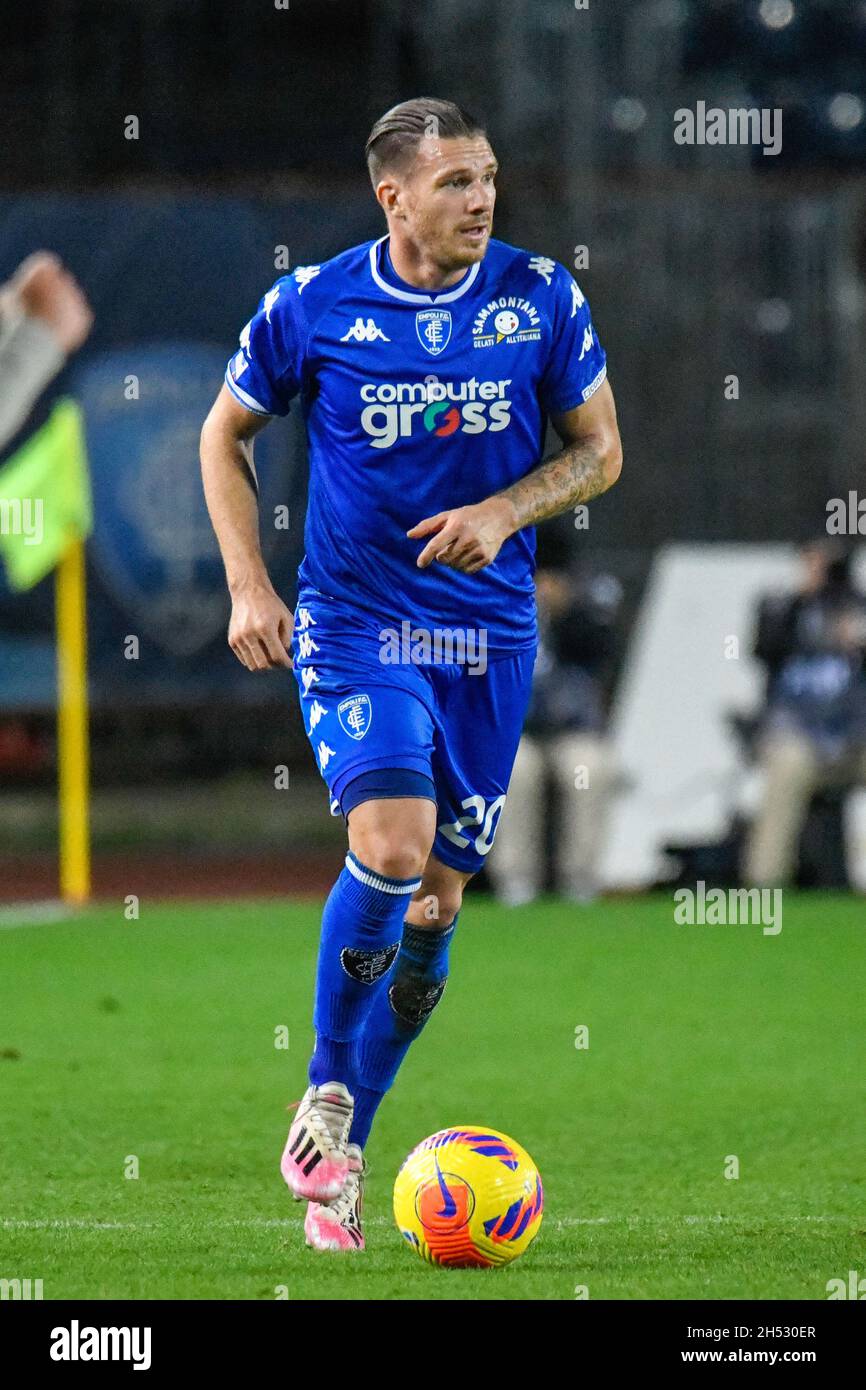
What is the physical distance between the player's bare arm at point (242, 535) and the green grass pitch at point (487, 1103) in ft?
4.44

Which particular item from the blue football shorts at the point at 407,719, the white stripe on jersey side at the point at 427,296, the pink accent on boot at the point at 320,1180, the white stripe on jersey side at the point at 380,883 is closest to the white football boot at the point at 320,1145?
the pink accent on boot at the point at 320,1180

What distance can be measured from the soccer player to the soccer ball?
0.57 feet

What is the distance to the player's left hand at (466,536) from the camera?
5.11 meters

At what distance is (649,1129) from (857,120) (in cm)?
1373

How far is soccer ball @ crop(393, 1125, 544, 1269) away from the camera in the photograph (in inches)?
198

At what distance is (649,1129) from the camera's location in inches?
277
